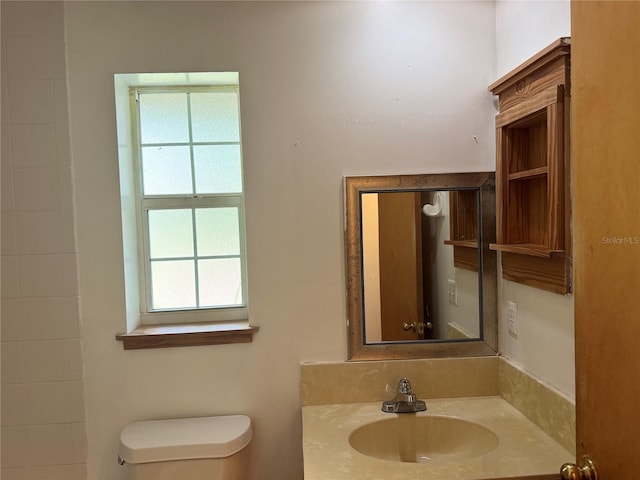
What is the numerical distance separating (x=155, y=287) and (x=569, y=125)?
151cm

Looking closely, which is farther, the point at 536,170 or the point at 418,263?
the point at 418,263

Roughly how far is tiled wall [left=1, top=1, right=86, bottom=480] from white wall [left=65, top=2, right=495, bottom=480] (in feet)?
0.17

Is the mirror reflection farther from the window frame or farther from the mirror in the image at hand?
the window frame

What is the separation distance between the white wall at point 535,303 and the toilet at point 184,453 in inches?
37.6

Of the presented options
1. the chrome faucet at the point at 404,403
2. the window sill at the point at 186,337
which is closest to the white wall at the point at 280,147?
the window sill at the point at 186,337

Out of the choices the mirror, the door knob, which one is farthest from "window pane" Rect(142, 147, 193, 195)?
the door knob

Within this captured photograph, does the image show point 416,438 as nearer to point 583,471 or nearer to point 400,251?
point 400,251

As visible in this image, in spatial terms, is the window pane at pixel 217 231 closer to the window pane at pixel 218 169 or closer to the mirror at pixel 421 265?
the window pane at pixel 218 169

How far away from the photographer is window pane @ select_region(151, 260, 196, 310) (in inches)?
76.1

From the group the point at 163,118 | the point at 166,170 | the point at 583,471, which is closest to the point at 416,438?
the point at 583,471

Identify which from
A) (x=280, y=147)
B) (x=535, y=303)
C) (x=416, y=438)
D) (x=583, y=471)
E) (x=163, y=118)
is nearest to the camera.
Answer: (x=583, y=471)

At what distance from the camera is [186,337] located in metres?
1.75

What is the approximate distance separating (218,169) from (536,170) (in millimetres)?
1133

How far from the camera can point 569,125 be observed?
1.29 m
